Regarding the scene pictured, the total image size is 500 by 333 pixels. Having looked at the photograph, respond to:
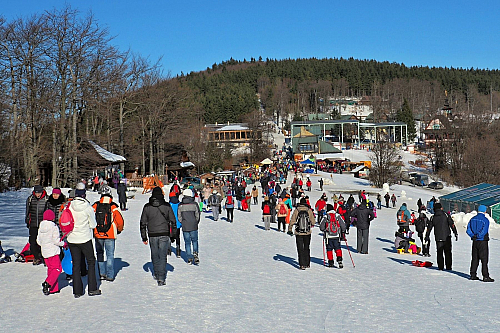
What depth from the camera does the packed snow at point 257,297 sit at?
6.11 meters

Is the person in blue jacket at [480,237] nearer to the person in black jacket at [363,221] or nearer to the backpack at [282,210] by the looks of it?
the person in black jacket at [363,221]

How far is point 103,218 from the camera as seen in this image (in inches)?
297

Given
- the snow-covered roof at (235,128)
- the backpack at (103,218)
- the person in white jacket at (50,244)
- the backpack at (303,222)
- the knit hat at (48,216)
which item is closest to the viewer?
the person in white jacket at (50,244)

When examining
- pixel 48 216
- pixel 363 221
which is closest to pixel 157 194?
pixel 48 216

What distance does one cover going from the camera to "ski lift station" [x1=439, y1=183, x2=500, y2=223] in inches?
1136

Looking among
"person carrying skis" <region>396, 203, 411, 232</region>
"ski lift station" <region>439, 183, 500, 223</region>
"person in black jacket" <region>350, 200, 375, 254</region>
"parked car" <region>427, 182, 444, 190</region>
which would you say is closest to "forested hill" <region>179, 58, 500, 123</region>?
"parked car" <region>427, 182, 444, 190</region>

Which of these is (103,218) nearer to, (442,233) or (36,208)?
(36,208)

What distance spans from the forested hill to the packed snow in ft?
329

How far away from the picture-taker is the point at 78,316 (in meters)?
6.14

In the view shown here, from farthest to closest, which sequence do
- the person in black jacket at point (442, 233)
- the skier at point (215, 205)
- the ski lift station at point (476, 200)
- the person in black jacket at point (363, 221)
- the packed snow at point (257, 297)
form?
the ski lift station at point (476, 200), the skier at point (215, 205), the person in black jacket at point (363, 221), the person in black jacket at point (442, 233), the packed snow at point (257, 297)

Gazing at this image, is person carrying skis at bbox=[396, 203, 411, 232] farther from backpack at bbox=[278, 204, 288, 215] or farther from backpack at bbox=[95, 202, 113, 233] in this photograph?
backpack at bbox=[95, 202, 113, 233]

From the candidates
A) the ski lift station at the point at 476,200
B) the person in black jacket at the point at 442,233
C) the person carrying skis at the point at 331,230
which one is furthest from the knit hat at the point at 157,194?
the ski lift station at the point at 476,200

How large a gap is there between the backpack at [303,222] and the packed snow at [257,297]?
846 millimetres

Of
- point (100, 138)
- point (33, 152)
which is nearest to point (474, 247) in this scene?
point (33, 152)
